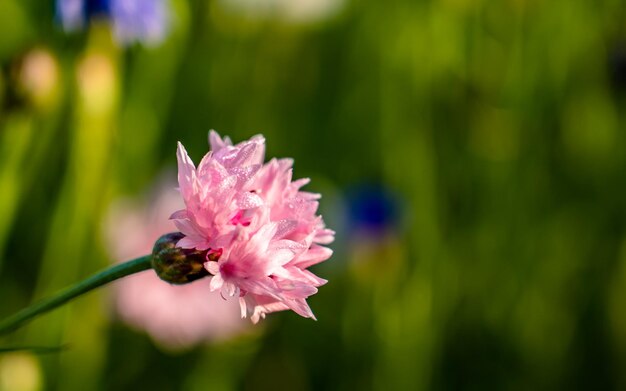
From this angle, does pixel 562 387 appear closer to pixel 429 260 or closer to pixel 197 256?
pixel 429 260

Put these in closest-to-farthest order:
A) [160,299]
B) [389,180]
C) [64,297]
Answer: [64,297]
[160,299]
[389,180]

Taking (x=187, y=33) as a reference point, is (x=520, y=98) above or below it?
below

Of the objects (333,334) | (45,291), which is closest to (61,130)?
(45,291)

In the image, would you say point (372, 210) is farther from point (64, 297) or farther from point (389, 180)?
point (64, 297)

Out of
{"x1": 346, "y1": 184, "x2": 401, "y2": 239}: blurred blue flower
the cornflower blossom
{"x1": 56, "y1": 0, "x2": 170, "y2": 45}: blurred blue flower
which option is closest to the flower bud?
the cornflower blossom

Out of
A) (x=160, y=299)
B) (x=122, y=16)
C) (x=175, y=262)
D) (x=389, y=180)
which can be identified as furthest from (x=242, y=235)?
(x=389, y=180)

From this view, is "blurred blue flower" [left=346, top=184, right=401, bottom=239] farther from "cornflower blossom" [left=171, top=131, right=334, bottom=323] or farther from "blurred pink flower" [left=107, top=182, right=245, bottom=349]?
"cornflower blossom" [left=171, top=131, right=334, bottom=323]
